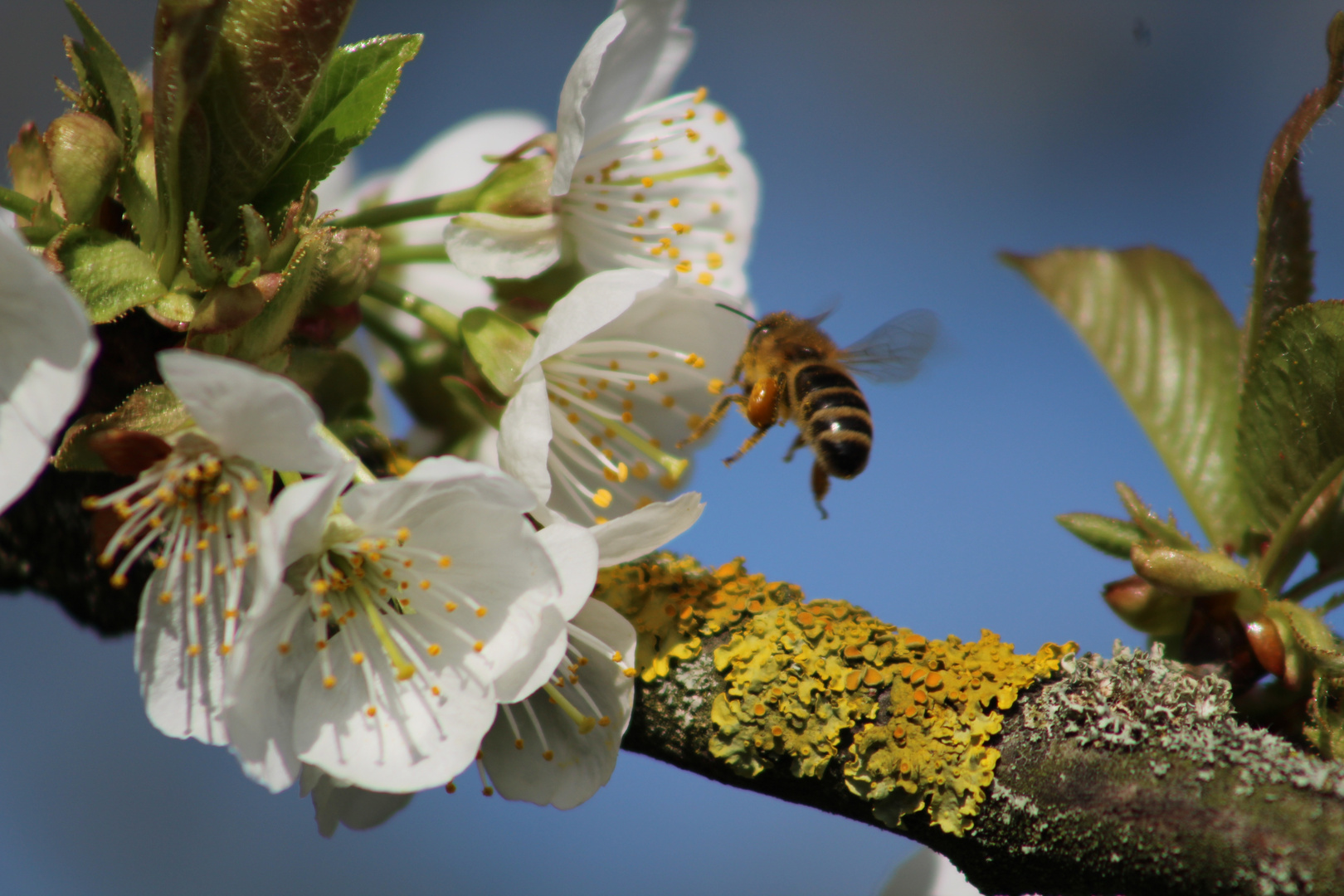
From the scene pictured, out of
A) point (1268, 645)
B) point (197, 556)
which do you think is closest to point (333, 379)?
point (197, 556)

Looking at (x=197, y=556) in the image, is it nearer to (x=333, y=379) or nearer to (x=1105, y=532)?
(x=333, y=379)

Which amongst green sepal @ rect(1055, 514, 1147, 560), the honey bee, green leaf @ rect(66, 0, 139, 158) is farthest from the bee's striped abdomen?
green leaf @ rect(66, 0, 139, 158)

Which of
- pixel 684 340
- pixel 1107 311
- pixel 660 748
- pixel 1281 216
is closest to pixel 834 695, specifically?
pixel 660 748

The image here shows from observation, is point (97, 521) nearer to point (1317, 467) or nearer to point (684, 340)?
point (684, 340)

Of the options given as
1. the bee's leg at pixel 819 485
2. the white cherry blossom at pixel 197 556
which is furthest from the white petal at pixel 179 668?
the bee's leg at pixel 819 485

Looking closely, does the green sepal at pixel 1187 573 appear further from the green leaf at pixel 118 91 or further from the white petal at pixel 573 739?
the green leaf at pixel 118 91

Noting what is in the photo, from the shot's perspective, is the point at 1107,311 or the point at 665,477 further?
the point at 1107,311
